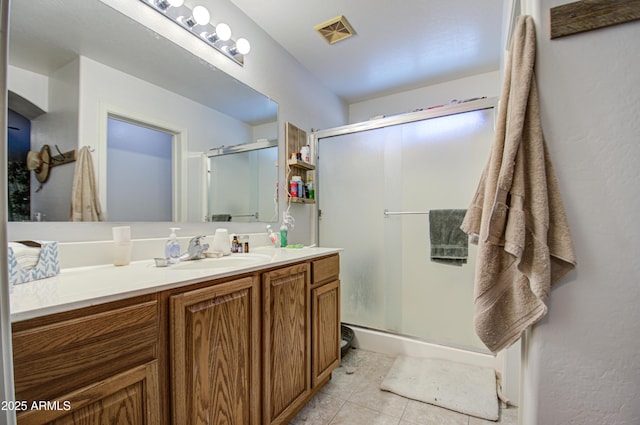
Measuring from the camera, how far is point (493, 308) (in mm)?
775

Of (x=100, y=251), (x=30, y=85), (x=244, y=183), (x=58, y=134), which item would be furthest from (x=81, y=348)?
(x=244, y=183)

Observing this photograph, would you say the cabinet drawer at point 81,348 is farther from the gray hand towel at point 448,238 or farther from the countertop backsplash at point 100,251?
the gray hand towel at point 448,238

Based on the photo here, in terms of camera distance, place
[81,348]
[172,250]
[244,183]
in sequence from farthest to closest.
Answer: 1. [244,183]
2. [172,250]
3. [81,348]

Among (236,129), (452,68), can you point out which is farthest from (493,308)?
(452,68)

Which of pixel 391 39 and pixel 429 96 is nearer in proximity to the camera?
pixel 391 39

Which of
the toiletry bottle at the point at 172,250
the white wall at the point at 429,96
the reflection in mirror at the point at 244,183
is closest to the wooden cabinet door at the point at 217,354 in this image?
the toiletry bottle at the point at 172,250

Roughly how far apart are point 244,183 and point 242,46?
0.84 m

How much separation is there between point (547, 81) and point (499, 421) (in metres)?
1.59

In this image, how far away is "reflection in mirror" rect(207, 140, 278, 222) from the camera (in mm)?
1514

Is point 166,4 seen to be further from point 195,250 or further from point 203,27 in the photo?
point 195,250

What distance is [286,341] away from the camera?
119 centimetres

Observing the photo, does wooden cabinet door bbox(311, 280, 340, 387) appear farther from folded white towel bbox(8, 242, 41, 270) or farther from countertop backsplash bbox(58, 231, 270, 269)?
folded white towel bbox(8, 242, 41, 270)

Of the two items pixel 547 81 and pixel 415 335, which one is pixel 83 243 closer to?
pixel 547 81

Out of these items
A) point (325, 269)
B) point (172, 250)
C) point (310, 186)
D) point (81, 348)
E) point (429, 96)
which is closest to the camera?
point (81, 348)
